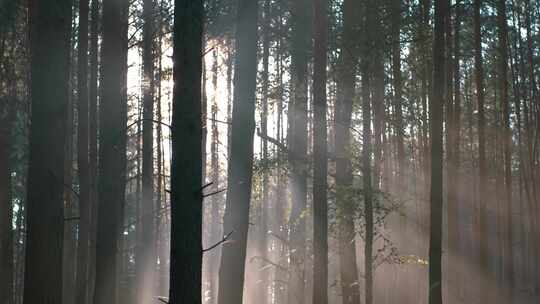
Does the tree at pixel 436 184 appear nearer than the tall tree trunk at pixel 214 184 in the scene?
Yes

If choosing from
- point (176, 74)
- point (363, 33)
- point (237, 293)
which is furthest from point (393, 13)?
point (176, 74)

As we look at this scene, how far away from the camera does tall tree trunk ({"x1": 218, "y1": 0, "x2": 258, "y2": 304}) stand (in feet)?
32.5

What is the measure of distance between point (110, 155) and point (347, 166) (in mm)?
5749

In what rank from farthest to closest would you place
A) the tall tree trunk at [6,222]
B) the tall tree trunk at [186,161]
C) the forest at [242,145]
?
the tall tree trunk at [6,222], the forest at [242,145], the tall tree trunk at [186,161]

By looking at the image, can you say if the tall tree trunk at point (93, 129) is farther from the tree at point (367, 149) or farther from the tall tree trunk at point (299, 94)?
the tree at point (367, 149)

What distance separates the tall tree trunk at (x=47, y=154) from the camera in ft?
24.0

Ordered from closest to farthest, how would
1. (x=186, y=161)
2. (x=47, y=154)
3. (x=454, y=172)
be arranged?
(x=186, y=161), (x=47, y=154), (x=454, y=172)

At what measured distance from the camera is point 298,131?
19.5 m

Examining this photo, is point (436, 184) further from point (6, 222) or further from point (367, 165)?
point (6, 222)

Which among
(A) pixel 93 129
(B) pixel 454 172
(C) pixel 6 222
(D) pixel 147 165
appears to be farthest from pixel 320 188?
(B) pixel 454 172

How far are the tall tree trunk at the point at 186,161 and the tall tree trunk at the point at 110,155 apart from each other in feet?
14.2

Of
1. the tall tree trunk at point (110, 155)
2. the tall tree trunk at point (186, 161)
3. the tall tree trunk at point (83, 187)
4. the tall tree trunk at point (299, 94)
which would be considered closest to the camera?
the tall tree trunk at point (186, 161)

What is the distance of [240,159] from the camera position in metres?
10.1

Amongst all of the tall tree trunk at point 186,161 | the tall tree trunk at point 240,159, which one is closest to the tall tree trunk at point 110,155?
the tall tree trunk at point 240,159
